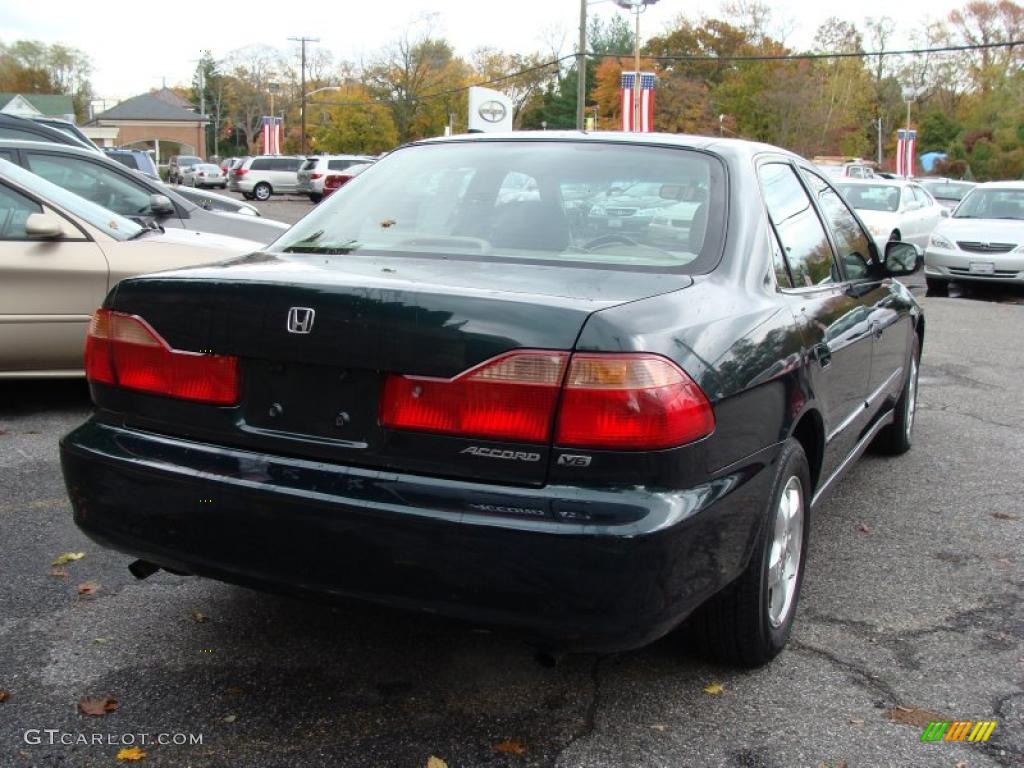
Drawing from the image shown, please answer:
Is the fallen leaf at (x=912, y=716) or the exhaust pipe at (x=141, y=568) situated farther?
the exhaust pipe at (x=141, y=568)

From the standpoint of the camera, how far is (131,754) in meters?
2.66

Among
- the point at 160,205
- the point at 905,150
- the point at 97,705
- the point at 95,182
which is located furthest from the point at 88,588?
the point at 905,150

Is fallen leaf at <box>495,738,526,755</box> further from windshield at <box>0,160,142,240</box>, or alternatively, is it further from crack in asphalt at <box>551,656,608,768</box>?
windshield at <box>0,160,142,240</box>

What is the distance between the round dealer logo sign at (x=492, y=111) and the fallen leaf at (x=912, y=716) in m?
19.1

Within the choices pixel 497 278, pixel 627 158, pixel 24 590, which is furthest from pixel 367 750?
pixel 627 158

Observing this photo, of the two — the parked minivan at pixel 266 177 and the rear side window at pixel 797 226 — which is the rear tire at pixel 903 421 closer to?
the rear side window at pixel 797 226

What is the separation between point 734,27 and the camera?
77.1m

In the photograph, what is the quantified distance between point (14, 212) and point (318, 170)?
37.0 meters

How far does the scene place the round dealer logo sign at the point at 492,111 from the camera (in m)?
21.2

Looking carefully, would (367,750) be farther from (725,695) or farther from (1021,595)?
(1021,595)

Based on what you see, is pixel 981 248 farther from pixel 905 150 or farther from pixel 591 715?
pixel 905 150

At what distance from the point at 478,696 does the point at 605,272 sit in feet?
3.98

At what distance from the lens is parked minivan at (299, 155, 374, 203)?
41.2m

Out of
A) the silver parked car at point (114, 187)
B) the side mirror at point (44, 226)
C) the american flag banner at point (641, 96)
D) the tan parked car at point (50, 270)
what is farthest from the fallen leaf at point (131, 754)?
the american flag banner at point (641, 96)
